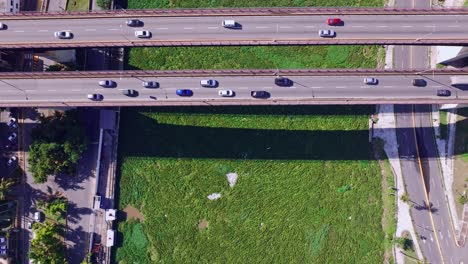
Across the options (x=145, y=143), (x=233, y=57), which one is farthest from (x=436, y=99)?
(x=145, y=143)

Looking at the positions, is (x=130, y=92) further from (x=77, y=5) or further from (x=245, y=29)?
(x=77, y=5)

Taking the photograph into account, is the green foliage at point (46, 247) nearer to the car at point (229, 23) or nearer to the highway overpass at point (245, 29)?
the highway overpass at point (245, 29)

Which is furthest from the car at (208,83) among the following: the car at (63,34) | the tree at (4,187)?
the tree at (4,187)

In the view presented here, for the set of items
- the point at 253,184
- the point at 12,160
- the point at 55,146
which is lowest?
the point at 253,184

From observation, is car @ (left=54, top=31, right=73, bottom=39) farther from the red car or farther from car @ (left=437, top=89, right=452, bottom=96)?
car @ (left=437, top=89, right=452, bottom=96)

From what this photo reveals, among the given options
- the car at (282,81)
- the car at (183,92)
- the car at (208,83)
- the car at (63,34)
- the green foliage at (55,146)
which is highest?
the car at (63,34)

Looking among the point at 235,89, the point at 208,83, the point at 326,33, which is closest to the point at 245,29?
the point at 235,89
